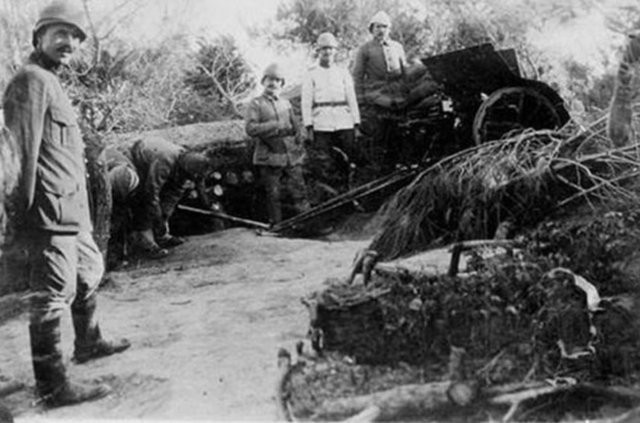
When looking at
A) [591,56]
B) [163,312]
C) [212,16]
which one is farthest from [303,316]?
[591,56]

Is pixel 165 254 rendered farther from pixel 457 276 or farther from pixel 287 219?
pixel 457 276

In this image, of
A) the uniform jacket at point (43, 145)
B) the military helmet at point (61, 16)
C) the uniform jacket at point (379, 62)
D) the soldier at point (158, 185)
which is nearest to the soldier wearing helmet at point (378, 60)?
the uniform jacket at point (379, 62)

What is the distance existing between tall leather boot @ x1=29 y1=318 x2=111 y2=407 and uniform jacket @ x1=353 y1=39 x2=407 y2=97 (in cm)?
182

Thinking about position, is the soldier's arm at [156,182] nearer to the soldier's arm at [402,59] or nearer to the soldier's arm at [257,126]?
the soldier's arm at [257,126]

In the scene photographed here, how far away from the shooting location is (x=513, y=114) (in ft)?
11.4

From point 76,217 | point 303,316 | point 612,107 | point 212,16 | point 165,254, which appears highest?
point 212,16

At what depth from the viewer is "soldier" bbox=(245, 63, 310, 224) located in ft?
13.0

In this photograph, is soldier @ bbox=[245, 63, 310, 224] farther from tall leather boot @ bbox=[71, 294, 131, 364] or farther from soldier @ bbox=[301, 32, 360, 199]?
tall leather boot @ bbox=[71, 294, 131, 364]

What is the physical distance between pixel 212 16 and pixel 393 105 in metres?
1.22

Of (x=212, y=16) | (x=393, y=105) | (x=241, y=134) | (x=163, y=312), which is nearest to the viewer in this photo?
(x=163, y=312)

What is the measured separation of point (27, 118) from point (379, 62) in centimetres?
163

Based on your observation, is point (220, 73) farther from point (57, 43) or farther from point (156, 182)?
point (57, 43)

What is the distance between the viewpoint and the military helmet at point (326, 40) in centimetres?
339

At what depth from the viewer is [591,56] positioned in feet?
9.64
